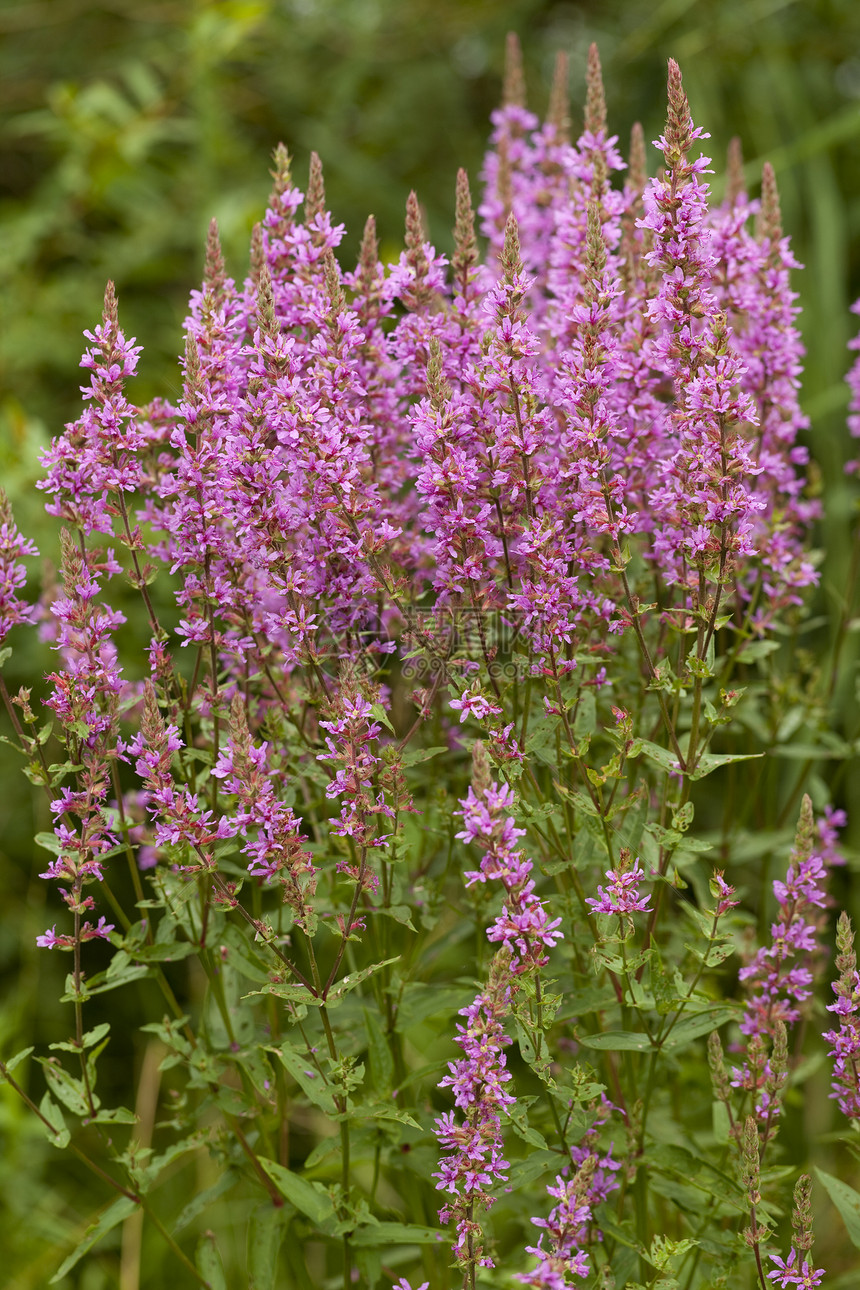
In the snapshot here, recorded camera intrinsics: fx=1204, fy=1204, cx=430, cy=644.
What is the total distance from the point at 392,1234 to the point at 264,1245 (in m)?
0.37

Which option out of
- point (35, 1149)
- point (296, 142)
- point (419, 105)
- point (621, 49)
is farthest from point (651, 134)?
point (35, 1149)

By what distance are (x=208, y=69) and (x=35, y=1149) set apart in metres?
5.66

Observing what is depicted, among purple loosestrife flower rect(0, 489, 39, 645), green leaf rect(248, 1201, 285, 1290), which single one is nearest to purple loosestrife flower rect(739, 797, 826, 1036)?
green leaf rect(248, 1201, 285, 1290)

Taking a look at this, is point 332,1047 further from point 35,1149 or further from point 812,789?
point 35,1149

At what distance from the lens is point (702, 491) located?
2.77 meters

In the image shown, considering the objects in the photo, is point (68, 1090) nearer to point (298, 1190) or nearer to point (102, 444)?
point (298, 1190)

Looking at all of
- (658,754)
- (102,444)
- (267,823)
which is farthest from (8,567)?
(658,754)

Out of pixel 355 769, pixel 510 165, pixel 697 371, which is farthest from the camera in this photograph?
pixel 510 165

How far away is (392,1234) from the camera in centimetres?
304

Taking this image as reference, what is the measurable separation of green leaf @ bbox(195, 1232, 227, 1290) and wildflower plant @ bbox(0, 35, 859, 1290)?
1cm

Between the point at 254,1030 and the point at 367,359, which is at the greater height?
the point at 367,359

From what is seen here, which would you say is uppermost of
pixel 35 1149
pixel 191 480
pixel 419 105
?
pixel 419 105

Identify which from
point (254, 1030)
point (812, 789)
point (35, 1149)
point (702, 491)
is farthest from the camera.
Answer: point (35, 1149)

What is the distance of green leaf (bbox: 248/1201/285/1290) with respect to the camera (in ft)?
10.1
